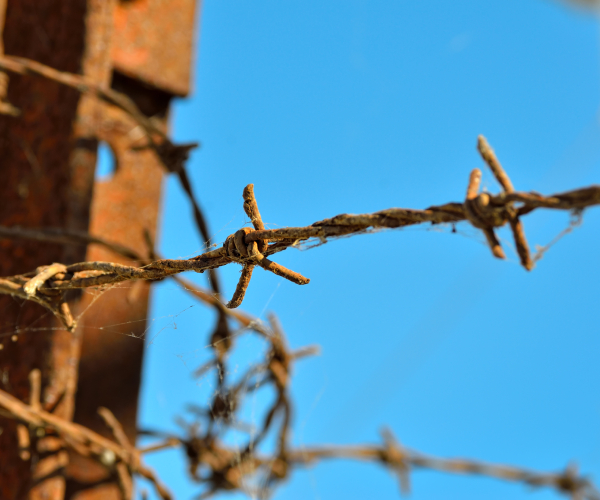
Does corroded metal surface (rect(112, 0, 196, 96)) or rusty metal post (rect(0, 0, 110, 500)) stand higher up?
corroded metal surface (rect(112, 0, 196, 96))

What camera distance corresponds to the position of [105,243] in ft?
4.00

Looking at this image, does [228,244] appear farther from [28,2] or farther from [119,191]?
[28,2]

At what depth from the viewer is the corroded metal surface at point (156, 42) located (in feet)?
5.03

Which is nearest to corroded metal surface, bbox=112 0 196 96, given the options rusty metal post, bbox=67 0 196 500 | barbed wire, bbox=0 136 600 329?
rusty metal post, bbox=67 0 196 500

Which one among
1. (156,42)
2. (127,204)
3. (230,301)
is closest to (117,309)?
(127,204)

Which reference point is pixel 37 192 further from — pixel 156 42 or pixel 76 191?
pixel 156 42

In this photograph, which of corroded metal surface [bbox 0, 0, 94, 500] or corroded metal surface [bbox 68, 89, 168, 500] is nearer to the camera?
corroded metal surface [bbox 0, 0, 94, 500]

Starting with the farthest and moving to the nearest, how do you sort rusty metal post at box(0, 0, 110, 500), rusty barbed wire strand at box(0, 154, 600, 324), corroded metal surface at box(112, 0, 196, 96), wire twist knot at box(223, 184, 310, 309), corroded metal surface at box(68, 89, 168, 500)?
corroded metal surface at box(112, 0, 196, 96) < corroded metal surface at box(68, 89, 168, 500) < rusty metal post at box(0, 0, 110, 500) < wire twist knot at box(223, 184, 310, 309) < rusty barbed wire strand at box(0, 154, 600, 324)

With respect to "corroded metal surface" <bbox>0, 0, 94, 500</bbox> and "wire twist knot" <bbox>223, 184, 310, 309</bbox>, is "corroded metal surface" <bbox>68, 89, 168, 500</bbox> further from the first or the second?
"wire twist knot" <bbox>223, 184, 310, 309</bbox>

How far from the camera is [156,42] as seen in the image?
5.22 ft

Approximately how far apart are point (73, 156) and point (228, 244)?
0.84 m

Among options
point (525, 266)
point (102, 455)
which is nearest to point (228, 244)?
point (525, 266)

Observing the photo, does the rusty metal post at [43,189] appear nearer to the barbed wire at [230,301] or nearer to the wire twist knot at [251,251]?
the barbed wire at [230,301]

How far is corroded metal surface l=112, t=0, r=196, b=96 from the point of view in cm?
153
